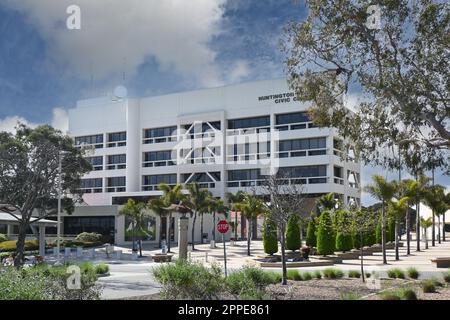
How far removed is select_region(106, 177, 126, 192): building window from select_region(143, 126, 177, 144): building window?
20.1 ft

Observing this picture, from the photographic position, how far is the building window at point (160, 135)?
7044 cm

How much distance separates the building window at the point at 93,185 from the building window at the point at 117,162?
7.99 ft

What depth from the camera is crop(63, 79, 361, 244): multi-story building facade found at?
2411 inches

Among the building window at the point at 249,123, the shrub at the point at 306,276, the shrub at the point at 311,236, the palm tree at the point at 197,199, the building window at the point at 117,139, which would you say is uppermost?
the building window at the point at 249,123

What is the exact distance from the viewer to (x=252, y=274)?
15.8m

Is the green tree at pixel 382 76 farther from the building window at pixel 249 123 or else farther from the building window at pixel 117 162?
the building window at pixel 117 162

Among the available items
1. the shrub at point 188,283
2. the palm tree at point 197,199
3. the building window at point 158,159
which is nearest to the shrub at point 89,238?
the palm tree at point 197,199

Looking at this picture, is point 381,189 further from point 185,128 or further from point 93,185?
point 93,185

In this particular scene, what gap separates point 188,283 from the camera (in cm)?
1455

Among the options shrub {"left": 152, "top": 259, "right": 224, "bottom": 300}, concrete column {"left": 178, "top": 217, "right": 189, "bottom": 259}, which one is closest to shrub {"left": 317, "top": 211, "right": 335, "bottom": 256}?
concrete column {"left": 178, "top": 217, "right": 189, "bottom": 259}

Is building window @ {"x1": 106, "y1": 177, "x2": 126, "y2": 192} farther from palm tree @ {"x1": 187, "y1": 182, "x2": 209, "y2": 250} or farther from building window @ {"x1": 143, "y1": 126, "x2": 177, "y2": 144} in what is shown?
palm tree @ {"x1": 187, "y1": 182, "x2": 209, "y2": 250}

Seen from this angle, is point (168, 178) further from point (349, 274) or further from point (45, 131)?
point (349, 274)

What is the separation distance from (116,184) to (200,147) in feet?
46.2

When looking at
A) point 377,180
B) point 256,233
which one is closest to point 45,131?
point 377,180
